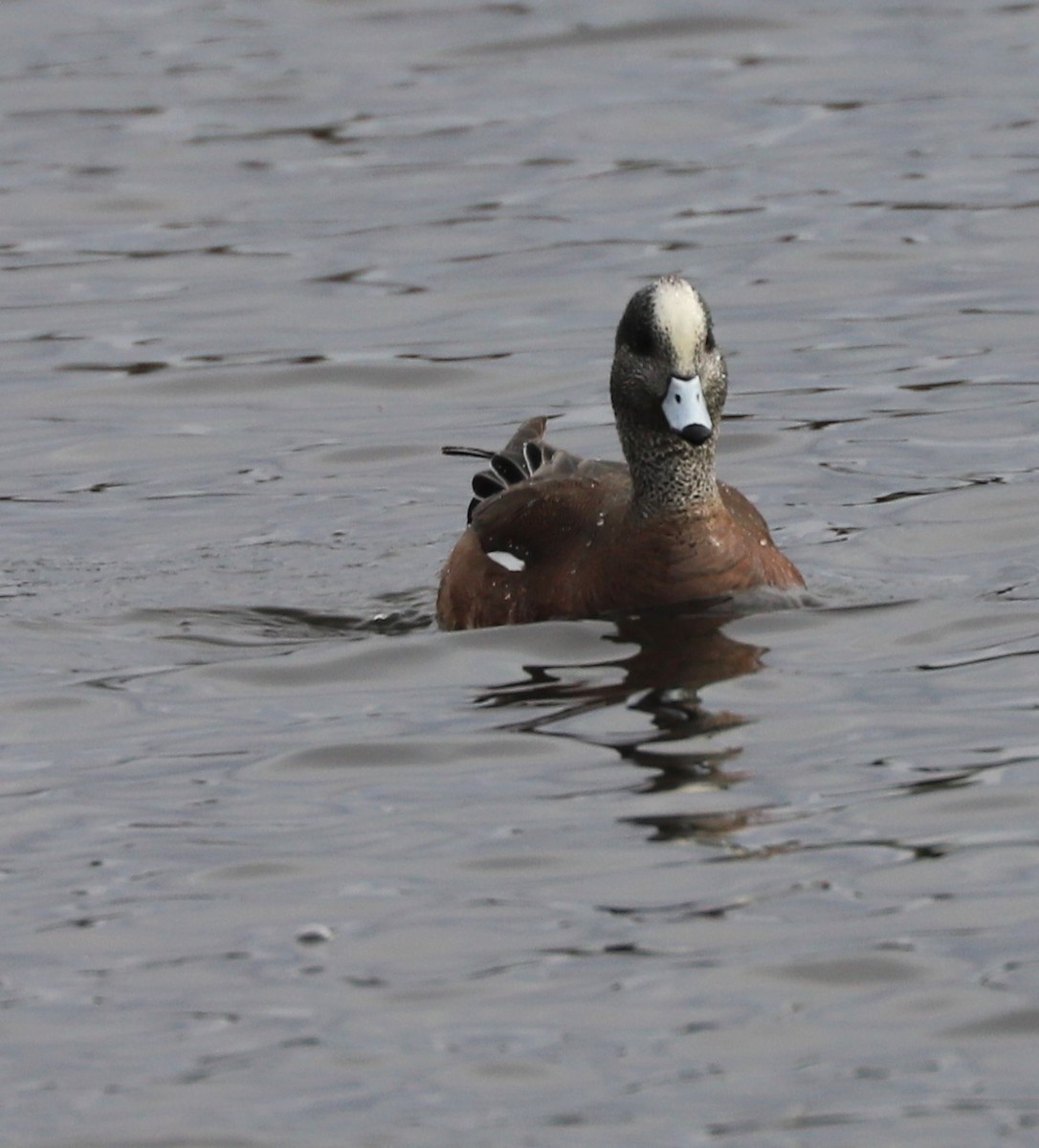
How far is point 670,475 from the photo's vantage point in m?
9.84

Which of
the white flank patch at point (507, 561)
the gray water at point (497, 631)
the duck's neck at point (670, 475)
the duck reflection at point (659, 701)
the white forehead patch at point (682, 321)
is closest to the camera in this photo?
the gray water at point (497, 631)

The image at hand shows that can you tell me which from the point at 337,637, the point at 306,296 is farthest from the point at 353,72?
the point at 337,637

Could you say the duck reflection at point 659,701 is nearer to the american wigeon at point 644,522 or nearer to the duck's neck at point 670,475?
the american wigeon at point 644,522

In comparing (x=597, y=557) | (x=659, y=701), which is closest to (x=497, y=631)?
(x=597, y=557)

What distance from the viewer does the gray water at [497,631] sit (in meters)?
6.24

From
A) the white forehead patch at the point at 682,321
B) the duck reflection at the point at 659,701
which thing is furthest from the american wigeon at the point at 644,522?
the duck reflection at the point at 659,701

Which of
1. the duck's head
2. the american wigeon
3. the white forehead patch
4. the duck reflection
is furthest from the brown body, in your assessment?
the white forehead patch

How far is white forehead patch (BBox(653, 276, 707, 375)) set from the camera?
9703 millimetres

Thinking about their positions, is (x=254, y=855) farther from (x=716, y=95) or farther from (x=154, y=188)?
(x=716, y=95)

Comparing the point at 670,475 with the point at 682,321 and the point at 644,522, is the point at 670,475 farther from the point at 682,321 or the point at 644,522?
the point at 682,321

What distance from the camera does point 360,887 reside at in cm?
727

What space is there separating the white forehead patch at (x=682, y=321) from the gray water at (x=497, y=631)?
0.91 m

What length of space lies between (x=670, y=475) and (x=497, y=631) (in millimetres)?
775

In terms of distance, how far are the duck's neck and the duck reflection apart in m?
0.37
